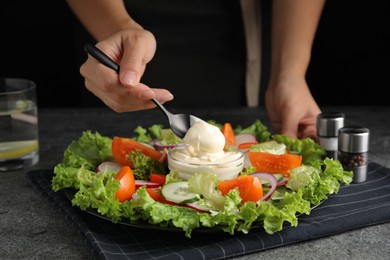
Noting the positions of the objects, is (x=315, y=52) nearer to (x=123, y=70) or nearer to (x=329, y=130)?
(x=329, y=130)

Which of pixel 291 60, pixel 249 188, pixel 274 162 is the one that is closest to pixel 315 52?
pixel 291 60

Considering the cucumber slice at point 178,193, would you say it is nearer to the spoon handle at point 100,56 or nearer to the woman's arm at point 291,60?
the spoon handle at point 100,56

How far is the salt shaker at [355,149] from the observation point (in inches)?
80.6

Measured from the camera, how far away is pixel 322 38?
3.71m

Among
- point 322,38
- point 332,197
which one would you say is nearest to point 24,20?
point 322,38

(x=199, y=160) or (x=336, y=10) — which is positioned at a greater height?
(x=336, y=10)

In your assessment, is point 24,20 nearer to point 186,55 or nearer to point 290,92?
point 186,55

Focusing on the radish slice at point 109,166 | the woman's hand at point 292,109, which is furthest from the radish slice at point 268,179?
the woman's hand at point 292,109

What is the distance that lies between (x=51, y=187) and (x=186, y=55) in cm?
124

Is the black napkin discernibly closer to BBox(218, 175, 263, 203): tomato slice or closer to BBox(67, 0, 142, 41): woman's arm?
BBox(218, 175, 263, 203): tomato slice

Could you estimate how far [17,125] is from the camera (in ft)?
7.26

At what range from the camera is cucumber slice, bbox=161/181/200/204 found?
1.69m

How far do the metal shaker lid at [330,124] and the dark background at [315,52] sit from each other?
4.37ft

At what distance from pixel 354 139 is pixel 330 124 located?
183 mm
